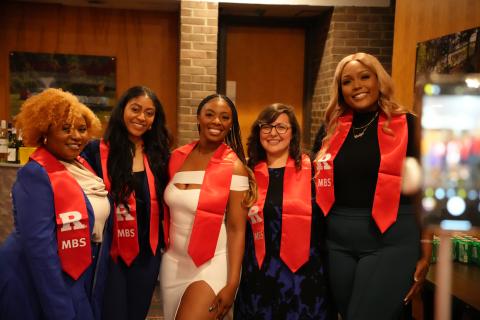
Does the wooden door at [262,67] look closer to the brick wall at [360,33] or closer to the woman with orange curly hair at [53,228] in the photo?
the brick wall at [360,33]

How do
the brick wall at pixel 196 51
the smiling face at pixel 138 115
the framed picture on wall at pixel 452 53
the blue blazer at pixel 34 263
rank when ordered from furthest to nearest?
the brick wall at pixel 196 51 < the framed picture on wall at pixel 452 53 < the smiling face at pixel 138 115 < the blue blazer at pixel 34 263

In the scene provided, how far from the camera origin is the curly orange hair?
6.52 feet

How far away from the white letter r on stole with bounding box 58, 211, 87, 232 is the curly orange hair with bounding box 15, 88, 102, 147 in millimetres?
340

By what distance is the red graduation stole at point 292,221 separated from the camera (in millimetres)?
2262

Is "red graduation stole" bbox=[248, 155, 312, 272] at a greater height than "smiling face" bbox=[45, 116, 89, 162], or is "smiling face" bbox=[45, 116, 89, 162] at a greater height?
"smiling face" bbox=[45, 116, 89, 162]

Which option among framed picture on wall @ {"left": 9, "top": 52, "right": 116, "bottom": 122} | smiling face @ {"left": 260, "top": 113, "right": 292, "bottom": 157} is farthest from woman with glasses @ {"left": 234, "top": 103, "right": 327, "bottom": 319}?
framed picture on wall @ {"left": 9, "top": 52, "right": 116, "bottom": 122}

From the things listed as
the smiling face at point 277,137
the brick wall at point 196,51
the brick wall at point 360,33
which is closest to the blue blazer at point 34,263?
the smiling face at point 277,137

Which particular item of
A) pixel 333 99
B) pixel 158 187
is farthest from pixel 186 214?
pixel 333 99

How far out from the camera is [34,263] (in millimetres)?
1862

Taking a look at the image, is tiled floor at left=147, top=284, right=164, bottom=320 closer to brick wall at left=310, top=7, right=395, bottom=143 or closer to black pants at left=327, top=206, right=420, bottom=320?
black pants at left=327, top=206, right=420, bottom=320

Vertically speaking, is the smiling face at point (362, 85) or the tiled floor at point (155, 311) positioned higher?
the smiling face at point (362, 85)

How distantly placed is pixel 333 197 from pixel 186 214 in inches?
27.0

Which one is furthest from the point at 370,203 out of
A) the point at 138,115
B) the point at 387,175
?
the point at 138,115

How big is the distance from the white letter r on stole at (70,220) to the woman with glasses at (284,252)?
→ 2.53ft
